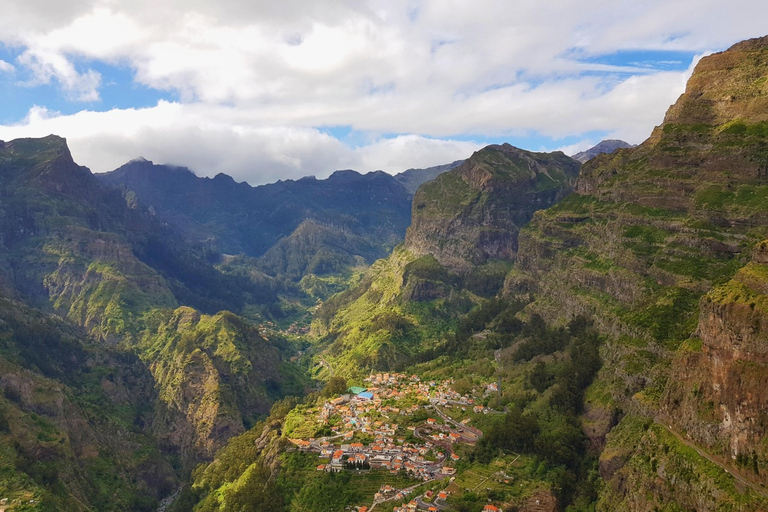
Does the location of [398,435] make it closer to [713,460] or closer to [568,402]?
[568,402]

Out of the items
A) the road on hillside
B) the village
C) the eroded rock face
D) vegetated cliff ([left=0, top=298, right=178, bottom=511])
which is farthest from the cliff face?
the eroded rock face

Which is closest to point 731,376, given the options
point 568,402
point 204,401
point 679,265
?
point 568,402

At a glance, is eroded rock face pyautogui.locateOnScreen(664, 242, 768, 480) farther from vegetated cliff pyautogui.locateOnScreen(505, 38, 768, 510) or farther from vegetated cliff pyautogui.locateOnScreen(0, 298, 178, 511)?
vegetated cliff pyautogui.locateOnScreen(0, 298, 178, 511)

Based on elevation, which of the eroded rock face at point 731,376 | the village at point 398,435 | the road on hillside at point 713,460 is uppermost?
the eroded rock face at point 731,376

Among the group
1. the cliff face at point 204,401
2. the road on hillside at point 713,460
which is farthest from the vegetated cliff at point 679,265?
the cliff face at point 204,401

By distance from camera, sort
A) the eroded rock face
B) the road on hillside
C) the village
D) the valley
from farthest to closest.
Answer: the village
the valley
the eroded rock face
the road on hillside

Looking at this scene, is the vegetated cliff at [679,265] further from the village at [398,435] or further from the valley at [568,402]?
the village at [398,435]
